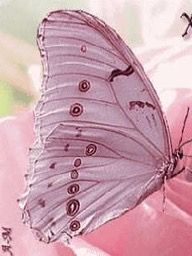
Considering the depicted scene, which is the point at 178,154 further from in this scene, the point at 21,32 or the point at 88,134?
the point at 21,32

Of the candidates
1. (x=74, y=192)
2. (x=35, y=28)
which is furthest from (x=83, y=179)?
(x=35, y=28)

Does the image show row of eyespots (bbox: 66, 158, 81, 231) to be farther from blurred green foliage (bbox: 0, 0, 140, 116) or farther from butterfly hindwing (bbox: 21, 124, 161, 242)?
blurred green foliage (bbox: 0, 0, 140, 116)

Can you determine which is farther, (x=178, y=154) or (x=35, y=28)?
(x=35, y=28)

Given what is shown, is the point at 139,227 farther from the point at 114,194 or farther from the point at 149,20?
the point at 149,20

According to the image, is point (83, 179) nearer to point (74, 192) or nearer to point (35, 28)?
point (74, 192)

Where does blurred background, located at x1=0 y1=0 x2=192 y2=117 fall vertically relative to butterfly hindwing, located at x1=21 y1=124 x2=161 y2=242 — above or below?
above

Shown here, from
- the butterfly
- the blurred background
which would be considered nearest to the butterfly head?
the butterfly

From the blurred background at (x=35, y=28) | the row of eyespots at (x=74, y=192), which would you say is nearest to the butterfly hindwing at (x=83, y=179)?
the row of eyespots at (x=74, y=192)

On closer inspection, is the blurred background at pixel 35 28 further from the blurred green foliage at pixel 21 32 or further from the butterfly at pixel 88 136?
the butterfly at pixel 88 136
